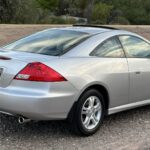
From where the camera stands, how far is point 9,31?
18.1 metres

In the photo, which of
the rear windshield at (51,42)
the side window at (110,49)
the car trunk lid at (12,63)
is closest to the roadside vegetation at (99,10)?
the rear windshield at (51,42)

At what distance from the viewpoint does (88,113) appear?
6.54 m

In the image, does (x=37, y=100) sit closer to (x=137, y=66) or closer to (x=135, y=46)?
(x=137, y=66)

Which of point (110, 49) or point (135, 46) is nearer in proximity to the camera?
point (110, 49)

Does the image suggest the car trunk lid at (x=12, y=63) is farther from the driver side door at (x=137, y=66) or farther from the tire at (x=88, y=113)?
the driver side door at (x=137, y=66)

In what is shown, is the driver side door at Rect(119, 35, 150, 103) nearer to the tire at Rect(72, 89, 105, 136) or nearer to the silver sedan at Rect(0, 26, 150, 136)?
the silver sedan at Rect(0, 26, 150, 136)

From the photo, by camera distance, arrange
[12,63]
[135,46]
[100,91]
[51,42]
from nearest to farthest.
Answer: [12,63] → [100,91] → [51,42] → [135,46]

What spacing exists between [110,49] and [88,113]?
42.6 inches

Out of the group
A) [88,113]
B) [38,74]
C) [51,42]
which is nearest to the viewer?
[38,74]

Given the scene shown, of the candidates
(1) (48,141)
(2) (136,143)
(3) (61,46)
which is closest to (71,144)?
(1) (48,141)

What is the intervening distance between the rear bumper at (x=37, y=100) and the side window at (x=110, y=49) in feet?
2.94

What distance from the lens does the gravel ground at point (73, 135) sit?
6.14m

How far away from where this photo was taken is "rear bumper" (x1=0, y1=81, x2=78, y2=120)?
5.94 m

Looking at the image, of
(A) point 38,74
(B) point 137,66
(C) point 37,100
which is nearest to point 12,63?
(A) point 38,74
